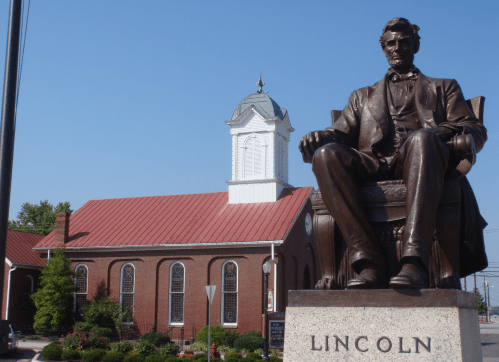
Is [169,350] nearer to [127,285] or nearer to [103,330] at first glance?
[103,330]

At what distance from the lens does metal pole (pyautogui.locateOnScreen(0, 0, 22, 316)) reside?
6.60 meters

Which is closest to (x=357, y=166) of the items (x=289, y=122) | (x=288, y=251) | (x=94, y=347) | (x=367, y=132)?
(x=367, y=132)

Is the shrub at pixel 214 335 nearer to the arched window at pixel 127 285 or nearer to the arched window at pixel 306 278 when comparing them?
the arched window at pixel 127 285

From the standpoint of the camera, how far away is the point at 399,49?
17.0ft

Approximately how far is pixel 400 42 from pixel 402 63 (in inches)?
7.8

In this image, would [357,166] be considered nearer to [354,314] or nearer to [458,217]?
[458,217]

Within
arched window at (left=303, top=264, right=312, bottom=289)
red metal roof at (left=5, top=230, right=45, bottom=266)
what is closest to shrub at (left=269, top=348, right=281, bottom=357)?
arched window at (left=303, top=264, right=312, bottom=289)

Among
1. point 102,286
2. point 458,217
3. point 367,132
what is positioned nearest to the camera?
point 458,217

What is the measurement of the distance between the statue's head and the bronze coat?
18 cm

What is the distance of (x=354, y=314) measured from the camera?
4.09 m

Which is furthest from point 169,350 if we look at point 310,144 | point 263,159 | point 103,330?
point 310,144

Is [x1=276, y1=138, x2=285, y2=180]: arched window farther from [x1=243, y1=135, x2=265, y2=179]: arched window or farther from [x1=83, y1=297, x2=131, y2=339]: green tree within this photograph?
[x1=83, y1=297, x2=131, y2=339]: green tree

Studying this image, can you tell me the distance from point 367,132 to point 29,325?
31774mm

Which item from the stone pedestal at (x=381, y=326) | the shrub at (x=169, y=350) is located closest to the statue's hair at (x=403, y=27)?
the stone pedestal at (x=381, y=326)
